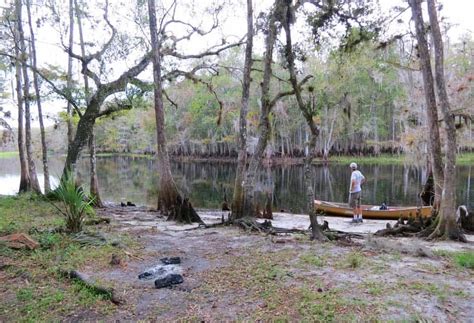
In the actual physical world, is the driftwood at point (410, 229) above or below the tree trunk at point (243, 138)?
below

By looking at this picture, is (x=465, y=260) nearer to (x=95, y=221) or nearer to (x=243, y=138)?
(x=243, y=138)

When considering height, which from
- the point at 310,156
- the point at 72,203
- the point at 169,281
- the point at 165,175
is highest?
the point at 310,156

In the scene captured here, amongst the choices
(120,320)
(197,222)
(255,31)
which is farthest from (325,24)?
(120,320)

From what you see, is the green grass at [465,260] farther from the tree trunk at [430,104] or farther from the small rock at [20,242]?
the small rock at [20,242]

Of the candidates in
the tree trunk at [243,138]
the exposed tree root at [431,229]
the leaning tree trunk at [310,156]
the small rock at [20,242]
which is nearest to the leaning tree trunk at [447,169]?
the exposed tree root at [431,229]

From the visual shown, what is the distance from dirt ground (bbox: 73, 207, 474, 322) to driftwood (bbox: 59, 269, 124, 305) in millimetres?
111

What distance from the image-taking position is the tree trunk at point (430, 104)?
903 centimetres

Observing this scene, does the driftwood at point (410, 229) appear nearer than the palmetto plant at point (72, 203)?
No

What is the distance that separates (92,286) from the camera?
4.77m

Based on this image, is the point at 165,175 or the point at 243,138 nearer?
the point at 243,138

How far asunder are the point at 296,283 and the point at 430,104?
21.4ft

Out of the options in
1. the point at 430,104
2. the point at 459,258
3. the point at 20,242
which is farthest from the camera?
the point at 430,104

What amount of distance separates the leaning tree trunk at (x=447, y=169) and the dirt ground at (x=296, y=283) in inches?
17.8

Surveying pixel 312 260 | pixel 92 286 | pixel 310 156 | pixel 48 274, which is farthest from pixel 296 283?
pixel 310 156
